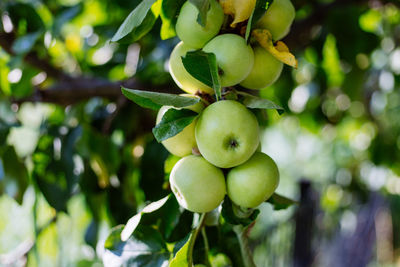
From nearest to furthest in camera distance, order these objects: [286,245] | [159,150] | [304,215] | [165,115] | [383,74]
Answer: [165,115], [159,150], [383,74], [304,215], [286,245]

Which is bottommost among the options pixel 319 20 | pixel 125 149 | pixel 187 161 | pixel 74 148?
pixel 125 149

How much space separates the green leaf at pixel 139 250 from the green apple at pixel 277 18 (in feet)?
1.15

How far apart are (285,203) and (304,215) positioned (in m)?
2.15

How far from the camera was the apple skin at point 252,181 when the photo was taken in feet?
1.61

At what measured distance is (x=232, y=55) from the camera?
49 cm

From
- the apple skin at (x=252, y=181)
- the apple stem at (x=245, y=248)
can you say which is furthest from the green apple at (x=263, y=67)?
the apple stem at (x=245, y=248)

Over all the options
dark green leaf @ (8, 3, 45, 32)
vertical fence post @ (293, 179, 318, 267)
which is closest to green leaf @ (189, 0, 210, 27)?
dark green leaf @ (8, 3, 45, 32)

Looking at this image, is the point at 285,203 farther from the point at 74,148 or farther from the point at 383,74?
the point at 383,74

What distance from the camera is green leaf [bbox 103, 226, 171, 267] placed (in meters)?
0.62

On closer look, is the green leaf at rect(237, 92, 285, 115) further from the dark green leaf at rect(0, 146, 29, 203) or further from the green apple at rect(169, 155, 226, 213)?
the dark green leaf at rect(0, 146, 29, 203)

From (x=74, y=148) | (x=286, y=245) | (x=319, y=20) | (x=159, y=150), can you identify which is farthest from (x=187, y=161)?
(x=286, y=245)

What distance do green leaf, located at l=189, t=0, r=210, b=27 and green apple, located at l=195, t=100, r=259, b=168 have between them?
0.10 m

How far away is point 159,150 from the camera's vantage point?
95cm

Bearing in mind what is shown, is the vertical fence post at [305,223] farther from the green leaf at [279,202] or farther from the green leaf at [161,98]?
the green leaf at [161,98]
